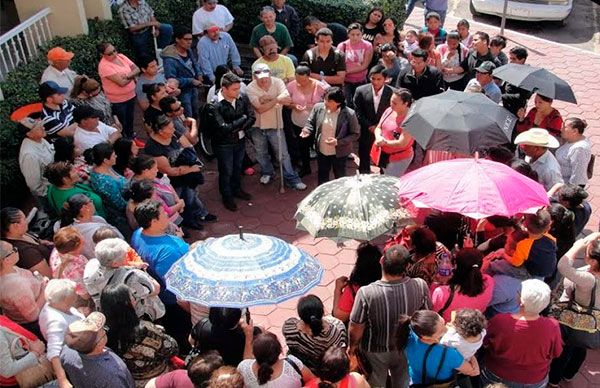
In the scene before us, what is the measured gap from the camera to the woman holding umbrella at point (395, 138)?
6.51m

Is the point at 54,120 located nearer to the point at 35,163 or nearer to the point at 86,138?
the point at 86,138

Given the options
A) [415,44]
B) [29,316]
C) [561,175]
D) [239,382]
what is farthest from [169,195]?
[415,44]

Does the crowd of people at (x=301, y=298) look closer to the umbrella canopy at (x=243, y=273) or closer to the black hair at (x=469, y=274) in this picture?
the black hair at (x=469, y=274)

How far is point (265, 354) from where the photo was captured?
3514 millimetres

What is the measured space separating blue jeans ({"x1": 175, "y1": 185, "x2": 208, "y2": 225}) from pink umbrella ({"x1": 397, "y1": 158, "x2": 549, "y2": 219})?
120 inches

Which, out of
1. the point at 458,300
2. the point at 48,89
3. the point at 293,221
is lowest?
the point at 293,221

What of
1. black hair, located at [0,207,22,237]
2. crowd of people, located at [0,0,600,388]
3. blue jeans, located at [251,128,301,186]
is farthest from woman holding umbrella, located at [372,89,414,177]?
black hair, located at [0,207,22,237]

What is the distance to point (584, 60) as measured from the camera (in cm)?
1186

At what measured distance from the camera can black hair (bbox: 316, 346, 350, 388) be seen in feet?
11.4

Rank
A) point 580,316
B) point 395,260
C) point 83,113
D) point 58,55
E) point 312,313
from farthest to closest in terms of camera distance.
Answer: point 58,55, point 83,113, point 580,316, point 395,260, point 312,313

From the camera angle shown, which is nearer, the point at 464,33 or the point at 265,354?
the point at 265,354

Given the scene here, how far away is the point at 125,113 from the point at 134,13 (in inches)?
79.9

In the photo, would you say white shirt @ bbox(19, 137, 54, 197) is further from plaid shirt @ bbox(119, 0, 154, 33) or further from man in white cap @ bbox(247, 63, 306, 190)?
plaid shirt @ bbox(119, 0, 154, 33)

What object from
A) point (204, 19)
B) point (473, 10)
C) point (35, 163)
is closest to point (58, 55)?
point (35, 163)
